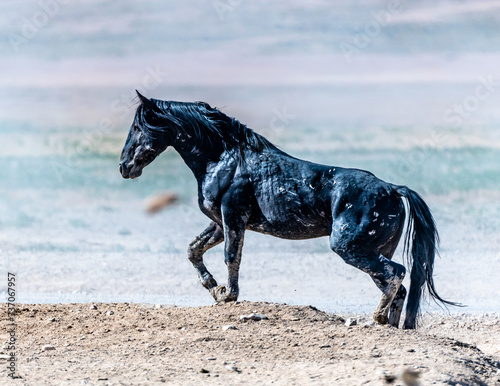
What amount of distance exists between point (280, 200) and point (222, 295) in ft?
3.99

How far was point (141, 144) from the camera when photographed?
8.98 meters

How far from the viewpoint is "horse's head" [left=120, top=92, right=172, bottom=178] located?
29.3ft

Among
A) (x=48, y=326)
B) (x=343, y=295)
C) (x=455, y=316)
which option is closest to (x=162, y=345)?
(x=48, y=326)

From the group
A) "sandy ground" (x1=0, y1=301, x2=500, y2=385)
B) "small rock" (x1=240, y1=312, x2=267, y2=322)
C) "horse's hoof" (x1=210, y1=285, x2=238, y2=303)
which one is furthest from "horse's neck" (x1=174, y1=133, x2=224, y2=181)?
"small rock" (x1=240, y1=312, x2=267, y2=322)

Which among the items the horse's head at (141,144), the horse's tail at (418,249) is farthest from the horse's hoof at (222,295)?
the horse's tail at (418,249)

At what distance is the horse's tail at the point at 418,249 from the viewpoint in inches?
328

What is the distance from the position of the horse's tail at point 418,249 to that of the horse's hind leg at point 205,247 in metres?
1.98

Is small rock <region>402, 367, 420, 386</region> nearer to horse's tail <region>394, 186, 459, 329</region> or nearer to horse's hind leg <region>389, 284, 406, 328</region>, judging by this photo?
horse's hind leg <region>389, 284, 406, 328</region>

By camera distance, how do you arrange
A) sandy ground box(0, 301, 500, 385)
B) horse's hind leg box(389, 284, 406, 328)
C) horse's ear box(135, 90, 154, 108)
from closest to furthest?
sandy ground box(0, 301, 500, 385), horse's hind leg box(389, 284, 406, 328), horse's ear box(135, 90, 154, 108)

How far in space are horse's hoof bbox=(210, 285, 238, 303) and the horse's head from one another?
147 centimetres

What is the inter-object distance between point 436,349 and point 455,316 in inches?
132

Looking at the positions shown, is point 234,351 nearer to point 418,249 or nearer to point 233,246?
point 233,246

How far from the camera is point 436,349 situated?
24.2 ft

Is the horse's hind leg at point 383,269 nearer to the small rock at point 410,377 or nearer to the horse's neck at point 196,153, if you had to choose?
the small rock at point 410,377
